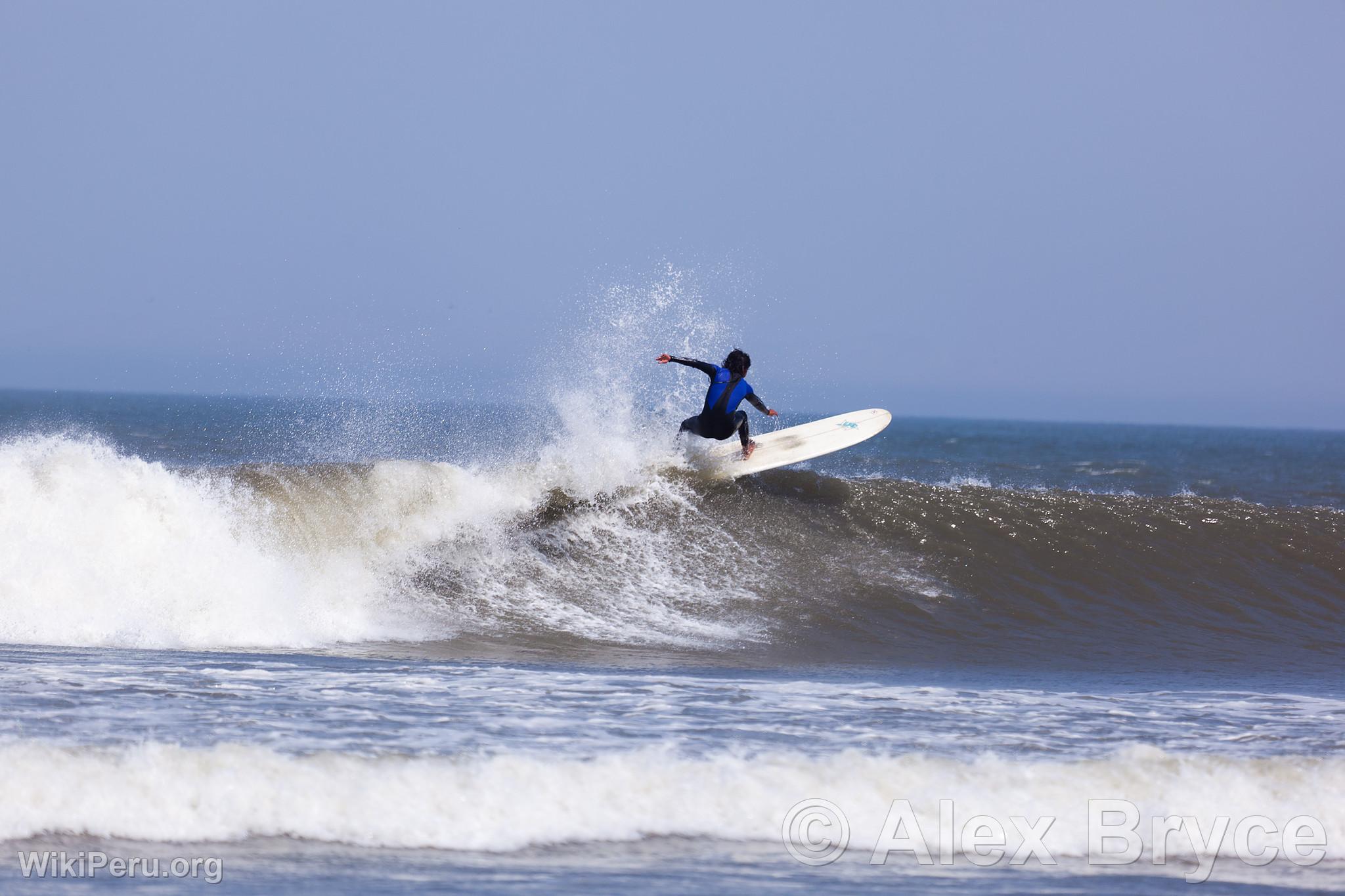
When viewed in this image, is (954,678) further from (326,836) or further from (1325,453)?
(1325,453)

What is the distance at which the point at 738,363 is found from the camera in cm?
1070

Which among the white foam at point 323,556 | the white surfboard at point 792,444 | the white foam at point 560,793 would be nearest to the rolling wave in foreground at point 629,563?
the white foam at point 323,556

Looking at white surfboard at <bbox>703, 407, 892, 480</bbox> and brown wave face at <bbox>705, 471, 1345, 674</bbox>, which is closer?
brown wave face at <bbox>705, 471, 1345, 674</bbox>

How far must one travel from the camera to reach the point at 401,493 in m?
10.7

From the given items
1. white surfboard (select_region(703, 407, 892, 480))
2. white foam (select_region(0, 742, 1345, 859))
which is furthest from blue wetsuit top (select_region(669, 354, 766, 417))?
white foam (select_region(0, 742, 1345, 859))

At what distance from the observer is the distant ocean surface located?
455 cm

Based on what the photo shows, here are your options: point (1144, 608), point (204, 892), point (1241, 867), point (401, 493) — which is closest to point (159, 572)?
point (401, 493)

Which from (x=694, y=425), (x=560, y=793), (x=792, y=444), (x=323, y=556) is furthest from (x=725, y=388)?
(x=560, y=793)

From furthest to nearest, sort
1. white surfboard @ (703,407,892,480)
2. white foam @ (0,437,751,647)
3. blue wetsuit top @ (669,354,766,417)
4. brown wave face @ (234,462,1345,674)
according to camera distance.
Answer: white surfboard @ (703,407,892,480)
blue wetsuit top @ (669,354,766,417)
brown wave face @ (234,462,1345,674)
white foam @ (0,437,751,647)

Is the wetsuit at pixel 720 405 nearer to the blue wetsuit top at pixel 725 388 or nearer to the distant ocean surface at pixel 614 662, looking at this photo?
the blue wetsuit top at pixel 725 388

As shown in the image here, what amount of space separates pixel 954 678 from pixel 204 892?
511 cm

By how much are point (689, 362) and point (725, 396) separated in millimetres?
533

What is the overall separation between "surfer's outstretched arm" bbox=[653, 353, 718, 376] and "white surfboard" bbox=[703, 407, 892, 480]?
110 cm

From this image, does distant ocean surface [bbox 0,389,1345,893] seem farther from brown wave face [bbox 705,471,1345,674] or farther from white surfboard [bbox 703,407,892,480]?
white surfboard [bbox 703,407,892,480]
